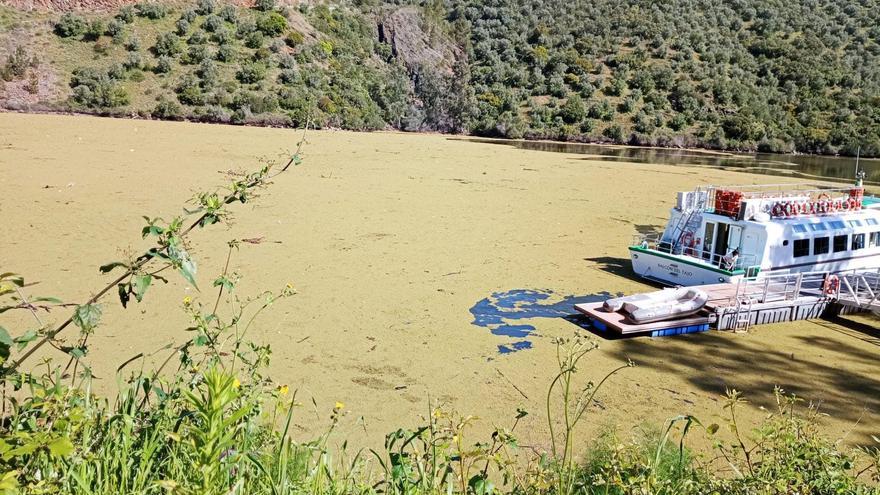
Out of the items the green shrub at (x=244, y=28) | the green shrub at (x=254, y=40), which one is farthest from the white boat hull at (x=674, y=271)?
the green shrub at (x=244, y=28)

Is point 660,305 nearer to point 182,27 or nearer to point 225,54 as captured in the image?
point 225,54

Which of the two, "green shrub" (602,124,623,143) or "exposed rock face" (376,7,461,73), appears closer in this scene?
"green shrub" (602,124,623,143)

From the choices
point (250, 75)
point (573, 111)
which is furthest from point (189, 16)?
point (573, 111)

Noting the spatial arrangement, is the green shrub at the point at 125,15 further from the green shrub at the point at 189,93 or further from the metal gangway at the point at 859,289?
the metal gangway at the point at 859,289

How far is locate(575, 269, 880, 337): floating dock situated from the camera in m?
9.41

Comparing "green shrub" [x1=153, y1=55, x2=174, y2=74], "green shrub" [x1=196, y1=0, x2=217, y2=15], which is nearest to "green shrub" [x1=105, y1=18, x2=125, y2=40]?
"green shrub" [x1=153, y1=55, x2=174, y2=74]

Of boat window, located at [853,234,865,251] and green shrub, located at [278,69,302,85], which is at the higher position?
green shrub, located at [278,69,302,85]

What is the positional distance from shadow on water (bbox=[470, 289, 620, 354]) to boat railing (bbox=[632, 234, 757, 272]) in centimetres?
203

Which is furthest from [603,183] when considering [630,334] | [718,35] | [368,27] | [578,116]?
[718,35]

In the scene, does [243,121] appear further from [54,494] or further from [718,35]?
[718,35]

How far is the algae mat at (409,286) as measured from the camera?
7016 mm

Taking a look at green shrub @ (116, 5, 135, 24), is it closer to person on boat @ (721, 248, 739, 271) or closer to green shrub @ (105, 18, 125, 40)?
green shrub @ (105, 18, 125, 40)

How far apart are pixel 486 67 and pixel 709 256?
49.0 m

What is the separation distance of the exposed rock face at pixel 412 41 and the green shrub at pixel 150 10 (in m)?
20.7
